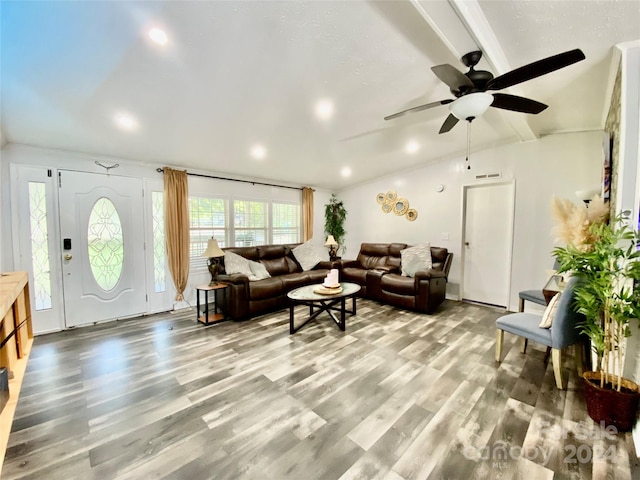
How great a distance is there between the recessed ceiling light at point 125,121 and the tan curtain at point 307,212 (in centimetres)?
341

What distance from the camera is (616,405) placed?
166 centimetres

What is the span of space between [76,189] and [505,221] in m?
6.08

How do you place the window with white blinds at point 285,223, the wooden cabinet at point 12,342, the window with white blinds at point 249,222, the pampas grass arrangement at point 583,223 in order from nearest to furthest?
the wooden cabinet at point 12,342, the pampas grass arrangement at point 583,223, the window with white blinds at point 249,222, the window with white blinds at point 285,223

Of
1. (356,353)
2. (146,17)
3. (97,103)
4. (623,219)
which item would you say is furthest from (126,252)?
(623,219)

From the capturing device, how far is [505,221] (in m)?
4.18

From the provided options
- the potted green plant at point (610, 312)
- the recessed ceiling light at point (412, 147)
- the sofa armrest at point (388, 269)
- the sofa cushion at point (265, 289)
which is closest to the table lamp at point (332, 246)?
the sofa armrest at point (388, 269)

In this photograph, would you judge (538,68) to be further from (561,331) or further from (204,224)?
(204,224)

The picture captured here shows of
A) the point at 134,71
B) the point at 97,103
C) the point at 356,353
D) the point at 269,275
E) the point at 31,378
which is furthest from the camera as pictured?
the point at 269,275

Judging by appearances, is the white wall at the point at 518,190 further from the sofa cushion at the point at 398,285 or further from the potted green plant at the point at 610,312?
the potted green plant at the point at 610,312

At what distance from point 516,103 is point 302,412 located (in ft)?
9.37

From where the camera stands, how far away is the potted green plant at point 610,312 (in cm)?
163

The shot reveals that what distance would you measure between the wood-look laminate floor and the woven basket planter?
83mm

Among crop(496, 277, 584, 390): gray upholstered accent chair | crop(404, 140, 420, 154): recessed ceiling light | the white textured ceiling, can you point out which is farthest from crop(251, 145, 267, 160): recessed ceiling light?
crop(496, 277, 584, 390): gray upholstered accent chair

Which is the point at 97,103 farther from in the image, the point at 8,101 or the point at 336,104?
the point at 336,104
